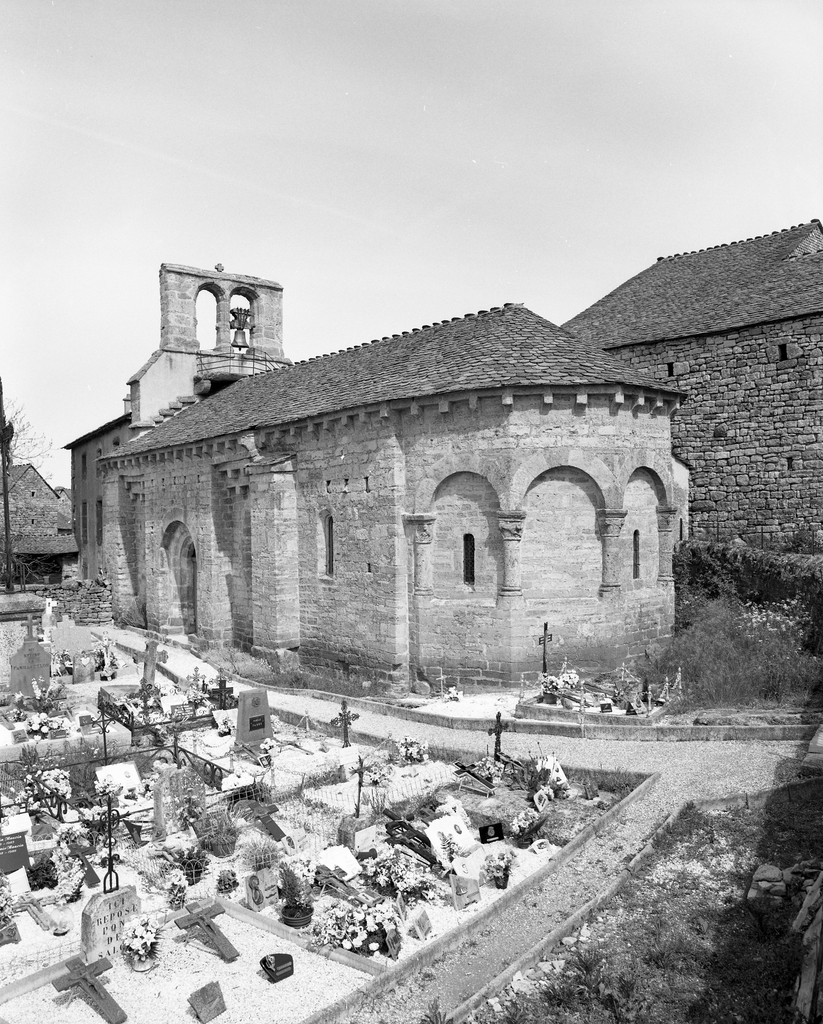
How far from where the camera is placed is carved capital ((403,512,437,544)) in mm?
15297

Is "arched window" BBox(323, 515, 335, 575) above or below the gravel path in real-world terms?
above

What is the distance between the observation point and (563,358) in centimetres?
1512

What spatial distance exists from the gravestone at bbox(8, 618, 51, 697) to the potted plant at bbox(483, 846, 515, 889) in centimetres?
1066

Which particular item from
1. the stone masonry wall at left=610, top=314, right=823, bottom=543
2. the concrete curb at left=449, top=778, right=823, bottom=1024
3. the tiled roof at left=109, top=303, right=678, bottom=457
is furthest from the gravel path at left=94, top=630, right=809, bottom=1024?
the stone masonry wall at left=610, top=314, right=823, bottom=543

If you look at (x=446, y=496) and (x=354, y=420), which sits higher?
(x=354, y=420)

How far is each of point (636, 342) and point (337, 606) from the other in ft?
36.2

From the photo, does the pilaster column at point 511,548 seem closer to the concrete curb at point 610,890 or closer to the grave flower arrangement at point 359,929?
the concrete curb at point 610,890

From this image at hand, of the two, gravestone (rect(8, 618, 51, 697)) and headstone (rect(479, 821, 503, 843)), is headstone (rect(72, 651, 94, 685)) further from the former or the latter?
headstone (rect(479, 821, 503, 843))

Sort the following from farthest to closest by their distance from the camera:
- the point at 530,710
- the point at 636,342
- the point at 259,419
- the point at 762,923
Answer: the point at 636,342 < the point at 259,419 < the point at 530,710 < the point at 762,923

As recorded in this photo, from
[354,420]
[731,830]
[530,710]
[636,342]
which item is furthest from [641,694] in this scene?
[636,342]

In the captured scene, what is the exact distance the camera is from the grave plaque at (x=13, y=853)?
27.0 ft

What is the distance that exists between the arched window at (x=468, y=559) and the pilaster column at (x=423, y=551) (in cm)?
66

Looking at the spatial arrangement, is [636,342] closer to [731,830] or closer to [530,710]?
[530,710]

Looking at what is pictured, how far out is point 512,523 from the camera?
47.6ft
